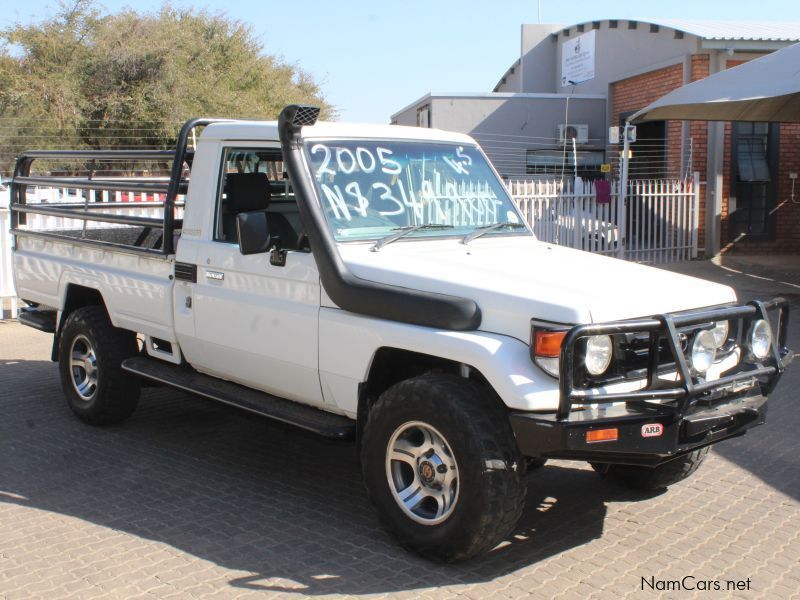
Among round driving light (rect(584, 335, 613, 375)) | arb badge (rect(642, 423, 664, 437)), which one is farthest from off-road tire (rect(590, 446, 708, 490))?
round driving light (rect(584, 335, 613, 375))

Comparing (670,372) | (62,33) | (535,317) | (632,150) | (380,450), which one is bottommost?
(380,450)

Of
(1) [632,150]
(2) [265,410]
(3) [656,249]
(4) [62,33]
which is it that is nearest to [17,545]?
(2) [265,410]

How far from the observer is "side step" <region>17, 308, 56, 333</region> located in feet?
23.4

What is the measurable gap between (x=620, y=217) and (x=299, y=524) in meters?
12.3

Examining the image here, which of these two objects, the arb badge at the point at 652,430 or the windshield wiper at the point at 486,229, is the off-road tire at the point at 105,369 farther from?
the arb badge at the point at 652,430

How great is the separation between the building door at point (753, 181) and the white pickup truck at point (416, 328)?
12.6 meters

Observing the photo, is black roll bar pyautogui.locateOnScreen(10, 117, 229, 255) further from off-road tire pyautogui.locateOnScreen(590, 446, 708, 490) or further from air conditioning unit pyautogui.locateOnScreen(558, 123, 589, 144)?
air conditioning unit pyautogui.locateOnScreen(558, 123, 589, 144)

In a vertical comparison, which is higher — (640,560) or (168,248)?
(168,248)

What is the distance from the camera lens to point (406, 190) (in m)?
5.21

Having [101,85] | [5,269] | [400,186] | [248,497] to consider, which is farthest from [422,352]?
[101,85]

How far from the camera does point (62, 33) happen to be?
2962 centimetres

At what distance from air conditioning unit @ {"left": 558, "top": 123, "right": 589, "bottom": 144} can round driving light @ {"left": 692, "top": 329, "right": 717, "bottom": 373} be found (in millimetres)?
16379

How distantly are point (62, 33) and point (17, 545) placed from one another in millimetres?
28506

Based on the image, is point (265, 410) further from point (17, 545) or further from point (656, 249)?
point (656, 249)
